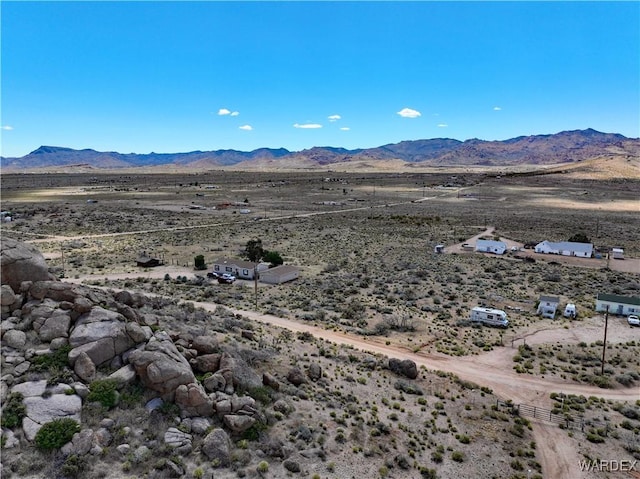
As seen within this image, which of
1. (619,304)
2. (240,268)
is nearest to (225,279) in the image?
(240,268)

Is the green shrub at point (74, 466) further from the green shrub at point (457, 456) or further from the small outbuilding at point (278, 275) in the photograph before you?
the small outbuilding at point (278, 275)

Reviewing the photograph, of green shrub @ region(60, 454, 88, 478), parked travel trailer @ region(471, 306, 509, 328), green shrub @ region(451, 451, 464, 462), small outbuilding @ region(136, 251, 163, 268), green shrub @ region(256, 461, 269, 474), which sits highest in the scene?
green shrub @ region(60, 454, 88, 478)

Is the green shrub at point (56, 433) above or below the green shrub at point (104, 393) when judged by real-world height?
below

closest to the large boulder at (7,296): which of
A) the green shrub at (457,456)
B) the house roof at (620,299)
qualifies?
the green shrub at (457,456)

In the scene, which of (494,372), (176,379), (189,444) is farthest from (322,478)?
(494,372)

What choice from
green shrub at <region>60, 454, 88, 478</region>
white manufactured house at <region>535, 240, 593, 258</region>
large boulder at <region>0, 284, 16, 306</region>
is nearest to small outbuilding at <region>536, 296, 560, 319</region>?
white manufactured house at <region>535, 240, 593, 258</region>

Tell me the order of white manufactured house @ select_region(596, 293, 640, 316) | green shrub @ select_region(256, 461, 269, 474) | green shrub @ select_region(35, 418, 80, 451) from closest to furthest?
green shrub @ select_region(35, 418, 80, 451) < green shrub @ select_region(256, 461, 269, 474) < white manufactured house @ select_region(596, 293, 640, 316)

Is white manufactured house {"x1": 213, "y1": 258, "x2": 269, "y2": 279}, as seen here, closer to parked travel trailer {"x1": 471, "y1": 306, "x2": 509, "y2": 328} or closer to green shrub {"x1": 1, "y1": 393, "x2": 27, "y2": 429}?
parked travel trailer {"x1": 471, "y1": 306, "x2": 509, "y2": 328}
